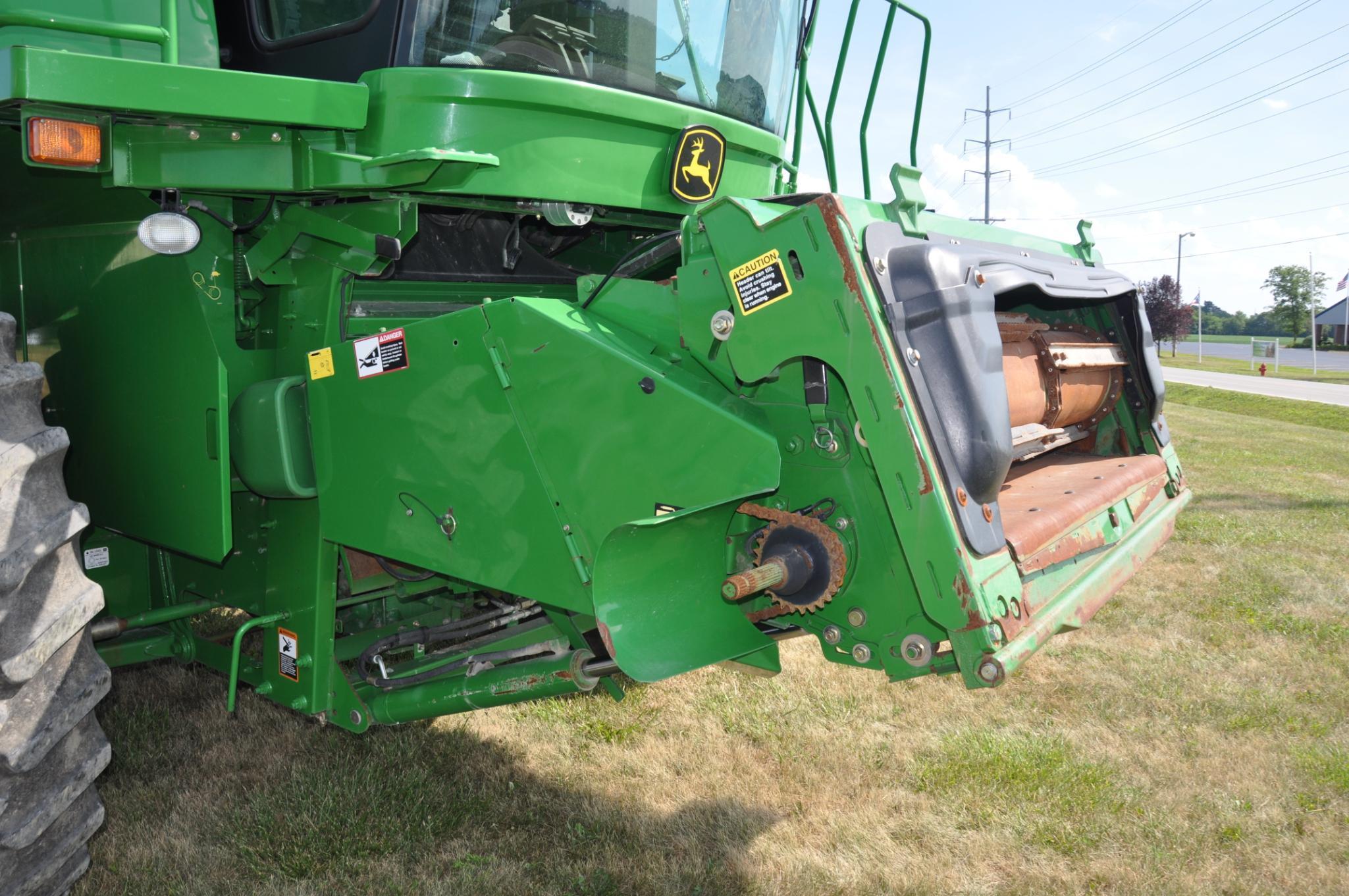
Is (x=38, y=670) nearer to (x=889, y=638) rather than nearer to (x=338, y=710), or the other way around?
(x=338, y=710)

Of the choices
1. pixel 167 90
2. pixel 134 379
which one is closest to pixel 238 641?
pixel 134 379

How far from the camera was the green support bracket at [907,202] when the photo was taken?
2584 millimetres

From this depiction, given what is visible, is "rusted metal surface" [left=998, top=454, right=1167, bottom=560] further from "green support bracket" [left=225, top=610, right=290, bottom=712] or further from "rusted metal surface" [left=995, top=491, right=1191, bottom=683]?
"green support bracket" [left=225, top=610, right=290, bottom=712]

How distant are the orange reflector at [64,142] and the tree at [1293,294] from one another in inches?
2739

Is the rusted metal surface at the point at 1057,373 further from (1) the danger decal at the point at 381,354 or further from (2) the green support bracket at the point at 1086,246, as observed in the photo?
(1) the danger decal at the point at 381,354

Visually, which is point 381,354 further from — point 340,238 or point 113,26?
point 113,26

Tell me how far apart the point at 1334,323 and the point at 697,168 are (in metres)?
72.5

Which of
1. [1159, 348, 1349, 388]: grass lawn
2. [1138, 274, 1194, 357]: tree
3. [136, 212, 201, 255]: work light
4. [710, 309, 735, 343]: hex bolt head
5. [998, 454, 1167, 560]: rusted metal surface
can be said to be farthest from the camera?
[1138, 274, 1194, 357]: tree

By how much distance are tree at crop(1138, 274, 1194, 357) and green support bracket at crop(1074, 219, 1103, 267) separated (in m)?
36.6

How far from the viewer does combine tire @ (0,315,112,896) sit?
230 centimetres

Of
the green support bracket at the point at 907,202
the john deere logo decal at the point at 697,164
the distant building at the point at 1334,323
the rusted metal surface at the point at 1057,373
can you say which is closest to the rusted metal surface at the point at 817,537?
the green support bracket at the point at 907,202

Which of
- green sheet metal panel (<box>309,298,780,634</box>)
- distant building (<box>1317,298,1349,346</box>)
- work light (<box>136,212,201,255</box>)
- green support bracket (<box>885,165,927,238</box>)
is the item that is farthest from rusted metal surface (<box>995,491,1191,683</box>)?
distant building (<box>1317,298,1349,346</box>)

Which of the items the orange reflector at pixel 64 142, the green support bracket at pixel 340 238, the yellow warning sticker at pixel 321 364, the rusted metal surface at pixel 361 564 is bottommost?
the rusted metal surface at pixel 361 564

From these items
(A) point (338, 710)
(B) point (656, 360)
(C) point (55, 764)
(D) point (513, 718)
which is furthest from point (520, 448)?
(D) point (513, 718)
